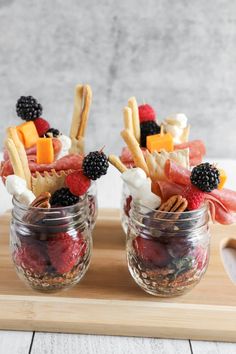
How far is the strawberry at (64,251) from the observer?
0.90 metres

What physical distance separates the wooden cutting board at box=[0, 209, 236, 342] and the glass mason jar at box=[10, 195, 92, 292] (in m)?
0.04

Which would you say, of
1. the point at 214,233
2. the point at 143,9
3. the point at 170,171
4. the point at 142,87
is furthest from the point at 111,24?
the point at 170,171

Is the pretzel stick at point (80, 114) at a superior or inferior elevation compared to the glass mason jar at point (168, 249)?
superior

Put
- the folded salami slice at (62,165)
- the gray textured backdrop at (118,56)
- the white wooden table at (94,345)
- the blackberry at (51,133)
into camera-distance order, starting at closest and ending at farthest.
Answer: the white wooden table at (94,345)
the folded salami slice at (62,165)
the blackberry at (51,133)
the gray textured backdrop at (118,56)

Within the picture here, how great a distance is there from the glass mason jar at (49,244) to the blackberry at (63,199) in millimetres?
13

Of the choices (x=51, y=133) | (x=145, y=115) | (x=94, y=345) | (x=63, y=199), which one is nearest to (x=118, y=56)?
(x=145, y=115)

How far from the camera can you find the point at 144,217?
921 mm

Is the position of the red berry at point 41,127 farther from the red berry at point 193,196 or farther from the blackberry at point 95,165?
the red berry at point 193,196

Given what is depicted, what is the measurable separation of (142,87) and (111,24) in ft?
0.80

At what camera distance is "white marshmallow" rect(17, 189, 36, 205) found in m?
0.92

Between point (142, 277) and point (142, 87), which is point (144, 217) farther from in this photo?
point (142, 87)

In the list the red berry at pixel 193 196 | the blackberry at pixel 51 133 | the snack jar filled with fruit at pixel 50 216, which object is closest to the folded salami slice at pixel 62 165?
the snack jar filled with fruit at pixel 50 216

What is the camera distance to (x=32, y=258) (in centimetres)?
91

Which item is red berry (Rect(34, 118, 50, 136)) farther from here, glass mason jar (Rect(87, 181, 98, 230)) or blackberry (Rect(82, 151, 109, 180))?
blackberry (Rect(82, 151, 109, 180))
